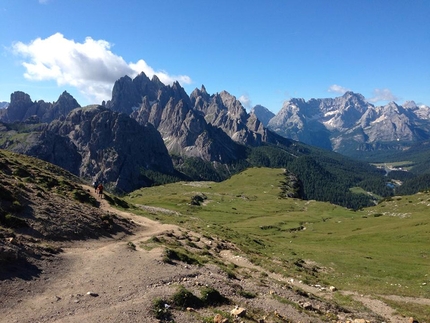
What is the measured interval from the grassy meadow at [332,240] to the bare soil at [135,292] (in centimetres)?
1004

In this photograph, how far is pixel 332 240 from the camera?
244 feet

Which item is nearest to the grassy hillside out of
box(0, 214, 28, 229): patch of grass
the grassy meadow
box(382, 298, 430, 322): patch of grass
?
box(0, 214, 28, 229): patch of grass

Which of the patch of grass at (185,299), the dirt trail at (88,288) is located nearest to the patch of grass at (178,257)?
the dirt trail at (88,288)

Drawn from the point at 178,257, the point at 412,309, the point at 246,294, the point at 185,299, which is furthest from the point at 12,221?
the point at 412,309

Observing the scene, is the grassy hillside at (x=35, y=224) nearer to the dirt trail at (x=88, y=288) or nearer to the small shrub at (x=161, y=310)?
the dirt trail at (x=88, y=288)

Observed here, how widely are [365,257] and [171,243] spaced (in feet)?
125

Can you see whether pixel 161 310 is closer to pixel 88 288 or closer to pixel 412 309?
pixel 88 288

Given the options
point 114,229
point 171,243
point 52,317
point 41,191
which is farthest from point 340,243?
point 52,317

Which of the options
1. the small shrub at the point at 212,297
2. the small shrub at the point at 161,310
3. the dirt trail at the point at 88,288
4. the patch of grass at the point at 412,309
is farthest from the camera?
the patch of grass at the point at 412,309

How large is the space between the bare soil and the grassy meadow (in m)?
10.0

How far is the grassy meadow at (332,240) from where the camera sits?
40812mm

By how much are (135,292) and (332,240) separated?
215 ft

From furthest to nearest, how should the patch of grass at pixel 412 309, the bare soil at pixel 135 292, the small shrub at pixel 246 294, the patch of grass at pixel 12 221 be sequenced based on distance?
the patch of grass at pixel 412 309
the patch of grass at pixel 12 221
the small shrub at pixel 246 294
the bare soil at pixel 135 292

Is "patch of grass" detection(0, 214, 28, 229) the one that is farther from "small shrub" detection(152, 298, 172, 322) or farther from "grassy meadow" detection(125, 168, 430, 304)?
"grassy meadow" detection(125, 168, 430, 304)
